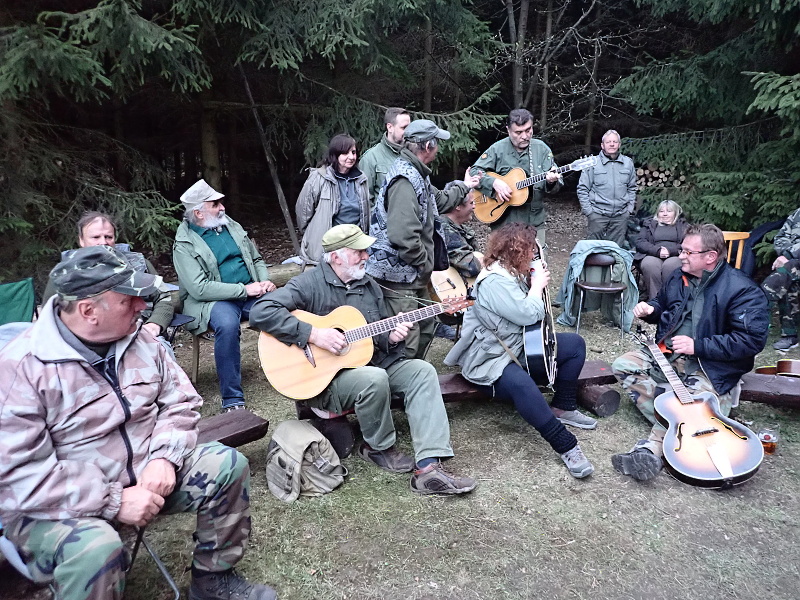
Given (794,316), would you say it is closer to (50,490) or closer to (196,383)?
(196,383)

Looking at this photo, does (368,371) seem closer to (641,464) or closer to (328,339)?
(328,339)

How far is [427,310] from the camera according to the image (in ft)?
11.5

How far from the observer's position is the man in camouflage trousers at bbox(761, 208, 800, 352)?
209 inches

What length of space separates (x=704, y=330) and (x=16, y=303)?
434 cm

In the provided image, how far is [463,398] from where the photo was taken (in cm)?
378

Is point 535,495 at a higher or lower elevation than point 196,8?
lower

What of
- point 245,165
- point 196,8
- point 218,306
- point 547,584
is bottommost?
point 547,584

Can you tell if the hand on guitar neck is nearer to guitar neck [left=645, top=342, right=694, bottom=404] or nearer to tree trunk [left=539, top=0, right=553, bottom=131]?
guitar neck [left=645, top=342, right=694, bottom=404]

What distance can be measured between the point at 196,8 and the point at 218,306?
332 centimetres

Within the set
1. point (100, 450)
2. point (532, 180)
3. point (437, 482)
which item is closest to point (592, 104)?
point (532, 180)

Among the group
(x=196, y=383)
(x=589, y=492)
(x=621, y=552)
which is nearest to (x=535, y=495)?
(x=589, y=492)

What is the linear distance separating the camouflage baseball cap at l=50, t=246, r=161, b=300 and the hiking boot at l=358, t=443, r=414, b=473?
5.92 ft

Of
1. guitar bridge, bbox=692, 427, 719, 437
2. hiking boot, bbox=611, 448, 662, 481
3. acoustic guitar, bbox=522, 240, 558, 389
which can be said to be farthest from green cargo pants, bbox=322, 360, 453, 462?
guitar bridge, bbox=692, 427, 719, 437

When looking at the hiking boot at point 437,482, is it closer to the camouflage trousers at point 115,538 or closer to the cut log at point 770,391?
the camouflage trousers at point 115,538
